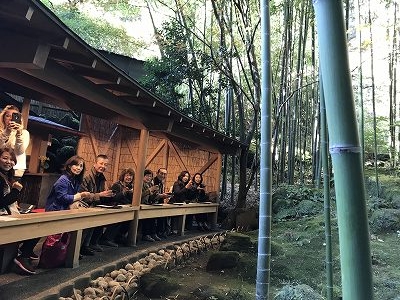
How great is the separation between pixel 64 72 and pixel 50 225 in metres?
1.45

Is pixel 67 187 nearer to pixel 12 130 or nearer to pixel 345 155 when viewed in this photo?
pixel 12 130

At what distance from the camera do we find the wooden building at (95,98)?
2.71 m

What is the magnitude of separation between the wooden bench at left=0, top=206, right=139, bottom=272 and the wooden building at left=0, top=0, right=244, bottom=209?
1.16 meters

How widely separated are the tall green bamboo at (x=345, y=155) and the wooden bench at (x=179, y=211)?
15.3 ft

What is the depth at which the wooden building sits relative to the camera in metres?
2.71

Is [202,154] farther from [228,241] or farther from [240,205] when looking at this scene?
[228,241]

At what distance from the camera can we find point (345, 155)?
33.9 inches

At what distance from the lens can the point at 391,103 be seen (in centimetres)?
1114

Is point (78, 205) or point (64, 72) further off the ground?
point (64, 72)

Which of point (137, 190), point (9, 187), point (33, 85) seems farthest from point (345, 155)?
point (137, 190)

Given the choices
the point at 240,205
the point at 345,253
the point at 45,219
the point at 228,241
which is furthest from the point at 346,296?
the point at 240,205

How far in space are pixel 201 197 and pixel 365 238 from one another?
6814 millimetres

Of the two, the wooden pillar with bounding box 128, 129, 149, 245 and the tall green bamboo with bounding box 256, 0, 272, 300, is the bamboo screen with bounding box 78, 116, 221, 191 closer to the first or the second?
the wooden pillar with bounding box 128, 129, 149, 245

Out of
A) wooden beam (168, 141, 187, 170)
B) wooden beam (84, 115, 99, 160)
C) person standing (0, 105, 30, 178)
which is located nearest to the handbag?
person standing (0, 105, 30, 178)
